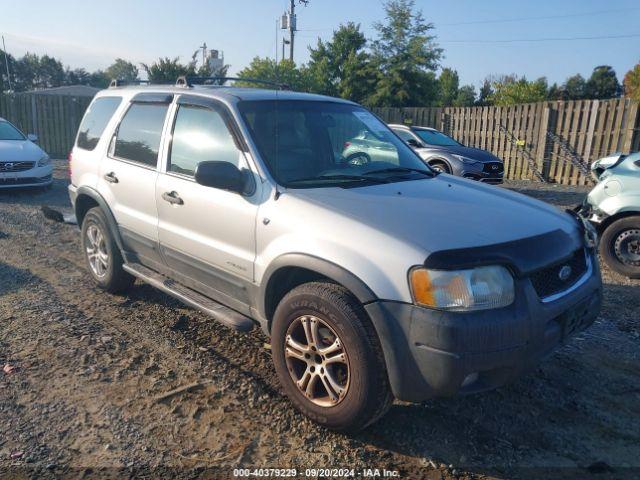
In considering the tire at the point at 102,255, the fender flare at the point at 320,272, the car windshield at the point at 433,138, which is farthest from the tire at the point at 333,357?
the car windshield at the point at 433,138

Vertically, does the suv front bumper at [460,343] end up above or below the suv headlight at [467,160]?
below

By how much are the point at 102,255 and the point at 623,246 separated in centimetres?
587

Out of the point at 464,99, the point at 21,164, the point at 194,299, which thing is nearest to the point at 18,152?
the point at 21,164

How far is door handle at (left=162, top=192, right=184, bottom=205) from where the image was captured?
394cm

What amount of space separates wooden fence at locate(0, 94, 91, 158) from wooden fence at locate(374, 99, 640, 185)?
1331 centimetres

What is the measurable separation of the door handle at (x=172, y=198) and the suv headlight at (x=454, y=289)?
2082 mm

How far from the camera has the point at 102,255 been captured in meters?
5.25

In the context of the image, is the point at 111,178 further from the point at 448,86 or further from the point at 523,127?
the point at 448,86

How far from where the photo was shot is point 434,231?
278cm

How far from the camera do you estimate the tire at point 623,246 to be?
6082 millimetres

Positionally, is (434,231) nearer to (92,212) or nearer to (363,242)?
(363,242)

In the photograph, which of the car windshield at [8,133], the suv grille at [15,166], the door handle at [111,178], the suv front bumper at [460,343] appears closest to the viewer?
the suv front bumper at [460,343]

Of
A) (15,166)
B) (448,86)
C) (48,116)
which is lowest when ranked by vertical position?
(15,166)

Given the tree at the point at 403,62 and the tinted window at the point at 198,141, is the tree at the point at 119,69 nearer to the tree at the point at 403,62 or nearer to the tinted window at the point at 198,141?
the tree at the point at 403,62
